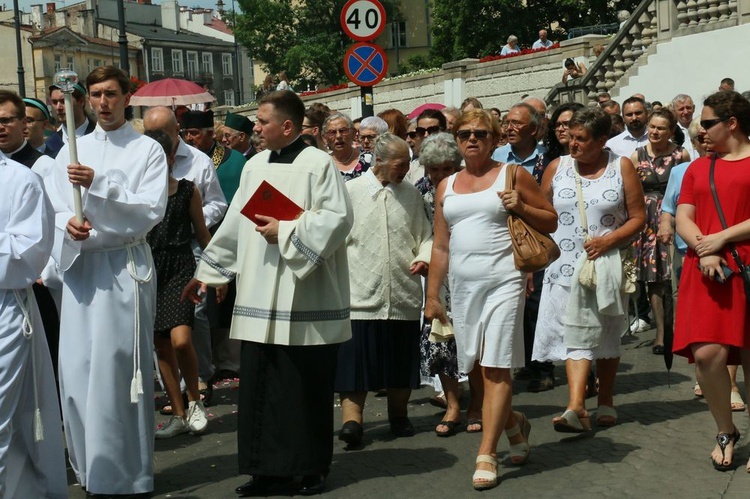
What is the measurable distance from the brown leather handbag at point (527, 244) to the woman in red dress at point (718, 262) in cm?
78

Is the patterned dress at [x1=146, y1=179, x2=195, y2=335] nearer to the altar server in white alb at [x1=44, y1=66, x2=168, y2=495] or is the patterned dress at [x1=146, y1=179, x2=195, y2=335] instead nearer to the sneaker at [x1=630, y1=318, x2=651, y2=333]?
the altar server in white alb at [x1=44, y1=66, x2=168, y2=495]

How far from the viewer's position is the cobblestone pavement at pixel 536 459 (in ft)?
23.2

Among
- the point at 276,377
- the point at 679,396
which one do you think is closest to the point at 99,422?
the point at 276,377

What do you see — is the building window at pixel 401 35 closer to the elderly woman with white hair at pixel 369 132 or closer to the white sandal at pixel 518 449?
the elderly woman with white hair at pixel 369 132

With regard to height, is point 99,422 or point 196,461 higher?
point 99,422

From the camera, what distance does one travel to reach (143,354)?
705 cm

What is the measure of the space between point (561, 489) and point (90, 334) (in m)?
2.59

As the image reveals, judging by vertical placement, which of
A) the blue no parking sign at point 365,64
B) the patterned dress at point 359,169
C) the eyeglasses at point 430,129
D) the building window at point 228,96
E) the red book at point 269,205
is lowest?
the red book at point 269,205

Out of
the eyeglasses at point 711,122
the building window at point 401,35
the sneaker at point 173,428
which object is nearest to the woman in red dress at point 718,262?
the eyeglasses at point 711,122

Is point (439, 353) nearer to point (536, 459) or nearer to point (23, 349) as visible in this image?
point (536, 459)

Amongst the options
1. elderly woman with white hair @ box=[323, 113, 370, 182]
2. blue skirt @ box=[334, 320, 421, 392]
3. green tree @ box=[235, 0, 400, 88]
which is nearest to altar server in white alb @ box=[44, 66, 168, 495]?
blue skirt @ box=[334, 320, 421, 392]

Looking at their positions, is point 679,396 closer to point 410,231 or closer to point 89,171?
point 410,231

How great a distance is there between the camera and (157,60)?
110375 millimetres

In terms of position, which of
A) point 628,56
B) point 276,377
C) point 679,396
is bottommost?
point 679,396
